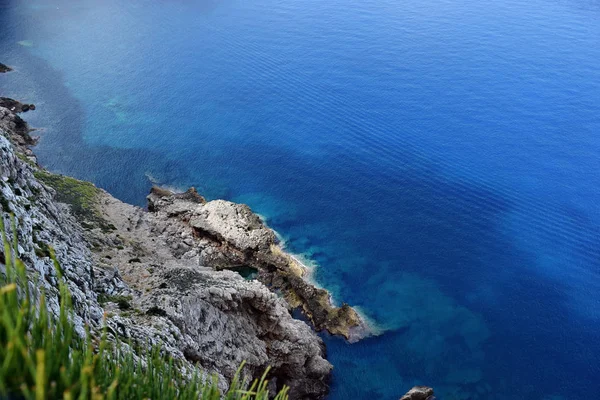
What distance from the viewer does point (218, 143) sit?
6831 cm

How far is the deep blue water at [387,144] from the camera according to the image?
4553cm

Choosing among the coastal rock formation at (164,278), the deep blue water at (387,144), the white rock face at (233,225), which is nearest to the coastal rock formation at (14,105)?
the deep blue water at (387,144)

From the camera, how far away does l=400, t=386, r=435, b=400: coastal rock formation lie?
38062 millimetres

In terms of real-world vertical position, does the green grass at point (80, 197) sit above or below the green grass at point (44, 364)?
below

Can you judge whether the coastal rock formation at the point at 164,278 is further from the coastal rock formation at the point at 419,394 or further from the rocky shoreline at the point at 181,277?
the coastal rock formation at the point at 419,394

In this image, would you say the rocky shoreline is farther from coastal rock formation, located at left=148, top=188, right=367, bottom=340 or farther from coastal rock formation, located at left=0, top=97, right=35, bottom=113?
coastal rock formation, located at left=0, top=97, right=35, bottom=113

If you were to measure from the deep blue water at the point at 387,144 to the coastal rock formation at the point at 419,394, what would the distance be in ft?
5.72

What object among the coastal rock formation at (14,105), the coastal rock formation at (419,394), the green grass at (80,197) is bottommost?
the coastal rock formation at (419,394)

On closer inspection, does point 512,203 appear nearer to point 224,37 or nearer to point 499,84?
point 499,84

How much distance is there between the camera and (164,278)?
33.5m

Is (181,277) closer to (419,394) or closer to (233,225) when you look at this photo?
(233,225)

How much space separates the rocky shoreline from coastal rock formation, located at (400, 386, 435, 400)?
25cm

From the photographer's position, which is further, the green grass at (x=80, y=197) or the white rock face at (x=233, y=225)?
the white rock face at (x=233, y=225)

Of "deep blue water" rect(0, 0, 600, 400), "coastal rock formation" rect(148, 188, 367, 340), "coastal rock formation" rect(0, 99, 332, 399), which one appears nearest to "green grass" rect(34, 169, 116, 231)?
"coastal rock formation" rect(0, 99, 332, 399)
